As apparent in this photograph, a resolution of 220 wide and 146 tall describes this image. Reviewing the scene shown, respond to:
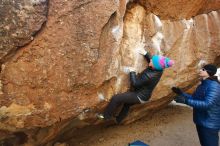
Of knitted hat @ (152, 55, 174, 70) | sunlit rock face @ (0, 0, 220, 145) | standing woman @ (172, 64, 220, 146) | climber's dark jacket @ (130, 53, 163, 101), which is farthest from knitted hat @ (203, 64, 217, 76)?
sunlit rock face @ (0, 0, 220, 145)

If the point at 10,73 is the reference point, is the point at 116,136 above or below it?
below

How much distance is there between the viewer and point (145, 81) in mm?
5676

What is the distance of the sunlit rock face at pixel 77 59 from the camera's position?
4.98 m

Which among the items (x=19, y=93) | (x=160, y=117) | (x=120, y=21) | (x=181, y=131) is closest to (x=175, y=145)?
(x=181, y=131)

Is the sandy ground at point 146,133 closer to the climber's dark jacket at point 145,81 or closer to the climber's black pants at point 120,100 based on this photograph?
the climber's black pants at point 120,100

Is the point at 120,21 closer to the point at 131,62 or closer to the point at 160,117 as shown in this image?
the point at 131,62

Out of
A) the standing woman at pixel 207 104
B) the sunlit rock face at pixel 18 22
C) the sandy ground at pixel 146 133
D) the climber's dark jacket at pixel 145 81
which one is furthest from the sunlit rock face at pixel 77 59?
the standing woman at pixel 207 104

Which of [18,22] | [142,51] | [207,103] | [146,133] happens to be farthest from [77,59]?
[146,133]

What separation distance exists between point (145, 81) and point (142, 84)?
10 centimetres

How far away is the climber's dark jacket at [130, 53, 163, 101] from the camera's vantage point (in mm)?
5676

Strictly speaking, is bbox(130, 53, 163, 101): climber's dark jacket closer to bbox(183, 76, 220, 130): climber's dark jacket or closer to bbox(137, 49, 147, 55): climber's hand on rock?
bbox(137, 49, 147, 55): climber's hand on rock

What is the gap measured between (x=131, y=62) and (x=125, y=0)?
103cm

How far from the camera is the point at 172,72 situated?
23.0ft

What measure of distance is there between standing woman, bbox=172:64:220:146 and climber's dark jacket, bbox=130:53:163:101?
1.59ft
